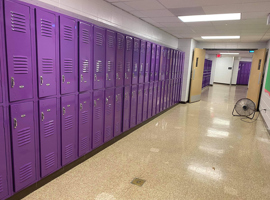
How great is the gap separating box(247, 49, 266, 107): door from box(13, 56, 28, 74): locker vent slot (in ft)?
23.9

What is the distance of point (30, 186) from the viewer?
221 cm

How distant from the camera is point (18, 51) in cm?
188

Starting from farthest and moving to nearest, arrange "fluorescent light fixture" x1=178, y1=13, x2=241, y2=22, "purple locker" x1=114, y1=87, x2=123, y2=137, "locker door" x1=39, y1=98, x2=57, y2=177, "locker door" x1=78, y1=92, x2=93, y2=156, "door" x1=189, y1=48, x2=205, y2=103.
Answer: "door" x1=189, y1=48, x2=205, y2=103
"fluorescent light fixture" x1=178, y1=13, x2=241, y2=22
"purple locker" x1=114, y1=87, x2=123, y2=137
"locker door" x1=78, y1=92, x2=93, y2=156
"locker door" x1=39, y1=98, x2=57, y2=177

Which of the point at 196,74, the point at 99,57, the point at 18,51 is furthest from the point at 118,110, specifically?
the point at 196,74

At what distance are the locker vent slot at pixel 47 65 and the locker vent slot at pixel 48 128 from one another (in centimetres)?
59

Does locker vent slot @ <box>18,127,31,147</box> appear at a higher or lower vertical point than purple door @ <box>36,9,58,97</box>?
lower

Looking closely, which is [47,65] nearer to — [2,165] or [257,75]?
[2,165]

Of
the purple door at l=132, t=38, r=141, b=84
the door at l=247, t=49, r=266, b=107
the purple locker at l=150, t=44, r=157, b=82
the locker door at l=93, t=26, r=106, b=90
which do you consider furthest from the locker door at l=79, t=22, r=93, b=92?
the door at l=247, t=49, r=266, b=107

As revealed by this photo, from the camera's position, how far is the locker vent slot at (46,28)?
2.08 m

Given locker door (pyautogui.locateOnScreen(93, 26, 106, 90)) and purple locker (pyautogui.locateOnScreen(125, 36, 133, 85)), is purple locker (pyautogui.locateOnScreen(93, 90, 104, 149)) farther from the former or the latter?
purple locker (pyautogui.locateOnScreen(125, 36, 133, 85))

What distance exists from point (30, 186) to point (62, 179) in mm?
399

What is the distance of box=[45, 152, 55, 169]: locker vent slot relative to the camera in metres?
2.35

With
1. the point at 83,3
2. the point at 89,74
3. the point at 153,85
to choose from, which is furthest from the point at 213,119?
the point at 83,3

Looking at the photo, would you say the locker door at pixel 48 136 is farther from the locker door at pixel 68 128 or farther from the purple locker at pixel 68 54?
the purple locker at pixel 68 54
